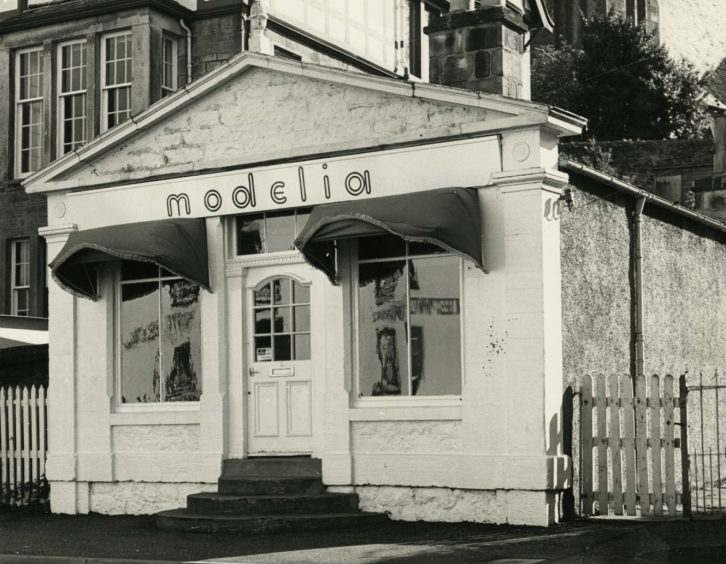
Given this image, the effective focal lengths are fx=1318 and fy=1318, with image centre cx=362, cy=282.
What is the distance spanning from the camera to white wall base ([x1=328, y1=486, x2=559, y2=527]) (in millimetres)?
12461

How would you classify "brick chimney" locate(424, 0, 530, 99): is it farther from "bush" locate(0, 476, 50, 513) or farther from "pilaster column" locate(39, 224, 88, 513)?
"bush" locate(0, 476, 50, 513)

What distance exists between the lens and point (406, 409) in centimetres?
1333

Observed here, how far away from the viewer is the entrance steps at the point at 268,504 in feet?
41.7

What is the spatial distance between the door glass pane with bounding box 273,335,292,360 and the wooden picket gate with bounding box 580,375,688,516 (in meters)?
3.26

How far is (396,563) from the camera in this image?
10117 mm

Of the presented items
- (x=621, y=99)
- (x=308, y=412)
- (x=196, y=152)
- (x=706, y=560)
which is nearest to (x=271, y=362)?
(x=308, y=412)

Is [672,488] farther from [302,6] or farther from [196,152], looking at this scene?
[302,6]

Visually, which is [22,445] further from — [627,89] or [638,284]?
[627,89]

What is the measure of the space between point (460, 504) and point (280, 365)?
2613 millimetres

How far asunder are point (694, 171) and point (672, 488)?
19.8m

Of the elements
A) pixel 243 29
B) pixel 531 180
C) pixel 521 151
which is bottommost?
pixel 531 180

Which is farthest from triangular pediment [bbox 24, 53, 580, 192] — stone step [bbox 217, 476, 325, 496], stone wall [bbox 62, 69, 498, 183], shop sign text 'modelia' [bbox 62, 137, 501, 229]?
stone step [bbox 217, 476, 325, 496]

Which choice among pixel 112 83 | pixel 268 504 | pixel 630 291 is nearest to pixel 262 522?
pixel 268 504

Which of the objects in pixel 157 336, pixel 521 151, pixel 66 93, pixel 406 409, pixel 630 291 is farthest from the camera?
pixel 66 93
